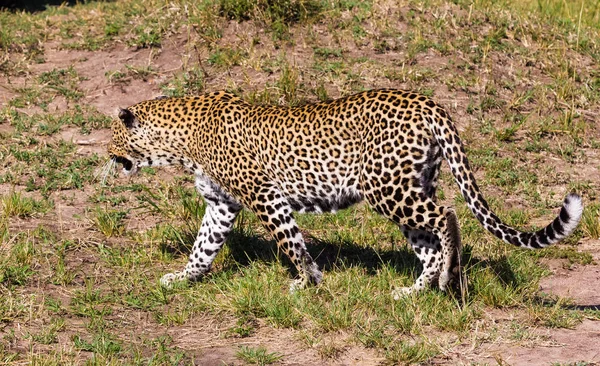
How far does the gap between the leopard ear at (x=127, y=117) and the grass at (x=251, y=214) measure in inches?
42.9

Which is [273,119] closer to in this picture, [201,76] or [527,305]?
[527,305]

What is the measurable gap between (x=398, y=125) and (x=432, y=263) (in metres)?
1.10

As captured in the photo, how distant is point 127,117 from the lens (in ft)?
25.5

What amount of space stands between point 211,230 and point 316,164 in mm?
1148

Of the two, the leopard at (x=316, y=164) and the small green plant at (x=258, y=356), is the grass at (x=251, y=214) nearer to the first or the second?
the small green plant at (x=258, y=356)

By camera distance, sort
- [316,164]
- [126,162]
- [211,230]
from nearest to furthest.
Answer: [316,164], [211,230], [126,162]

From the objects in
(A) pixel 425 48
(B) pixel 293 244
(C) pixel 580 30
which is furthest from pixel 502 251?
(C) pixel 580 30

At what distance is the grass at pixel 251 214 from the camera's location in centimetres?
652

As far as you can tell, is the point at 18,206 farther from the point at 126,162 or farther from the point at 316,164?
the point at 316,164

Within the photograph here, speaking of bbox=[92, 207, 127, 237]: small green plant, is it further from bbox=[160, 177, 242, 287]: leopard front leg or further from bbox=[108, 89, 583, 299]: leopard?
bbox=[160, 177, 242, 287]: leopard front leg

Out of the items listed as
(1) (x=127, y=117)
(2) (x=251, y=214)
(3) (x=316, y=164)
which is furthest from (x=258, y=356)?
(2) (x=251, y=214)

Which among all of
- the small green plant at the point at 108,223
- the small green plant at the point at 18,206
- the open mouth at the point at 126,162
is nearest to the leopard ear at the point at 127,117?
the open mouth at the point at 126,162

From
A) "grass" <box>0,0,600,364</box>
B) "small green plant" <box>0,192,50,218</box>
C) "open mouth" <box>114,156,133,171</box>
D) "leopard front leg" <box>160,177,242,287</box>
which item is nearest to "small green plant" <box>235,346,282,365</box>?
"grass" <box>0,0,600,364</box>

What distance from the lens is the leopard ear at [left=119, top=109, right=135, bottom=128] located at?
25.2 feet
